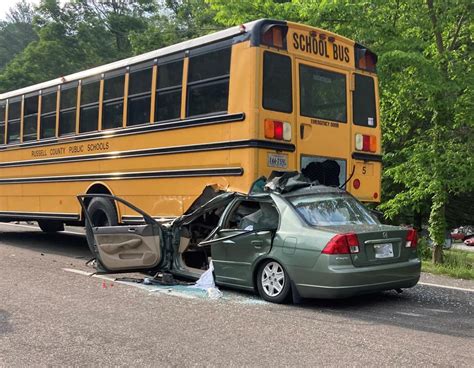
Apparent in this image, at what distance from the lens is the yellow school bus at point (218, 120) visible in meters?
7.38

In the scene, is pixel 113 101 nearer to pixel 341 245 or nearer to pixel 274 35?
pixel 274 35

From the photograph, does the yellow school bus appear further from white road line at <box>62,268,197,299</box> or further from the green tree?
the green tree

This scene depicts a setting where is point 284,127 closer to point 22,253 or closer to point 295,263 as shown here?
point 295,263

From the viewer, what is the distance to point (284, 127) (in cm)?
753

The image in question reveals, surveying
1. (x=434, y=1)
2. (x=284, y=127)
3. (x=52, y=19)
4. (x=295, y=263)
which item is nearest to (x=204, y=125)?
(x=284, y=127)

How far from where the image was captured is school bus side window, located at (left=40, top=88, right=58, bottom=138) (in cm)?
1094

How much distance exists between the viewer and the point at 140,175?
8.92 m

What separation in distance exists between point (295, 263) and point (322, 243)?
405 millimetres

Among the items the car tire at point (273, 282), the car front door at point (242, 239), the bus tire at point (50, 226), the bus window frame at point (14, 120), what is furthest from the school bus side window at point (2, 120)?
the car tire at point (273, 282)

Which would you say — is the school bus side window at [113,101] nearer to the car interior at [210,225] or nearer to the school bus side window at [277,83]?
the car interior at [210,225]

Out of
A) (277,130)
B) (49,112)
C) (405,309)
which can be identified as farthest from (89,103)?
(405,309)

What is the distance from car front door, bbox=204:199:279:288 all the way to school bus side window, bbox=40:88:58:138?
518 centimetres

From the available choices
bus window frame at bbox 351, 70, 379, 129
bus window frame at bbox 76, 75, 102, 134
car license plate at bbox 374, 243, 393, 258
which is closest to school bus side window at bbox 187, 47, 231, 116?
bus window frame at bbox 351, 70, 379, 129

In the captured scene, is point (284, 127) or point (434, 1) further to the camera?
point (434, 1)
